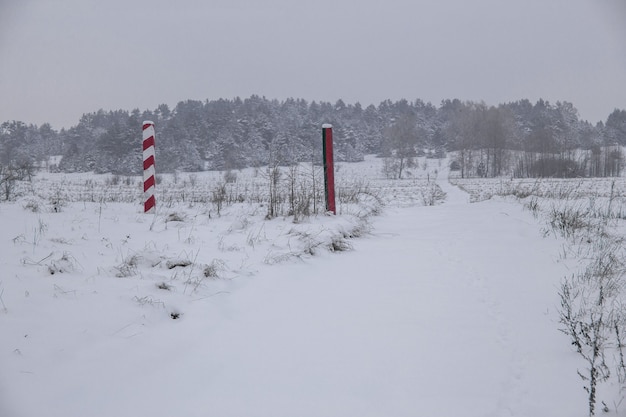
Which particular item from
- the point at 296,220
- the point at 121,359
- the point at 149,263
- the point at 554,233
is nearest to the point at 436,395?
the point at 121,359

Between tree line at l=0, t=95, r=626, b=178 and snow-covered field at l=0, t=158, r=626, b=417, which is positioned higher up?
tree line at l=0, t=95, r=626, b=178

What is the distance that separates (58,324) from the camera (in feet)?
6.48

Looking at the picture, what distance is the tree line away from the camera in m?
47.1

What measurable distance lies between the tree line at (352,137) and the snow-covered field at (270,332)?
2601 cm

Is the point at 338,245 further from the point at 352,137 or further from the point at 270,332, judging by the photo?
the point at 352,137

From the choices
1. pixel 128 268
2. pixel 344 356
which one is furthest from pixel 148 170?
pixel 344 356

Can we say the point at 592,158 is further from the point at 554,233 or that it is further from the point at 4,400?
the point at 4,400

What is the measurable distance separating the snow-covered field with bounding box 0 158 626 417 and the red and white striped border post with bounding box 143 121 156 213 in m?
2.37

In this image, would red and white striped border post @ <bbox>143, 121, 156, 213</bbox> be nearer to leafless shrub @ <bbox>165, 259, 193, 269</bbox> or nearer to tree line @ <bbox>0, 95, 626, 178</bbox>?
leafless shrub @ <bbox>165, 259, 193, 269</bbox>

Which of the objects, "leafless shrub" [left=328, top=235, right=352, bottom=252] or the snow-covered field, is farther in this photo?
"leafless shrub" [left=328, top=235, right=352, bottom=252]

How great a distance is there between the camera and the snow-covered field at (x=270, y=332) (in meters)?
1.66

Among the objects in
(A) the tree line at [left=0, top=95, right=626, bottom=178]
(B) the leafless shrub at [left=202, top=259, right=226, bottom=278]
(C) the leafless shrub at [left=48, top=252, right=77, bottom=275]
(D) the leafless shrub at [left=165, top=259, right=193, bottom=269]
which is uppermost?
(A) the tree line at [left=0, top=95, right=626, bottom=178]

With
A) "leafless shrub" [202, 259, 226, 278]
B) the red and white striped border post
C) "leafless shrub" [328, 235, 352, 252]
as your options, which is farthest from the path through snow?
the red and white striped border post

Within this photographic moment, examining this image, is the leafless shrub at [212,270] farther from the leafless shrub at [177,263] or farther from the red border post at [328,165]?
the red border post at [328,165]
